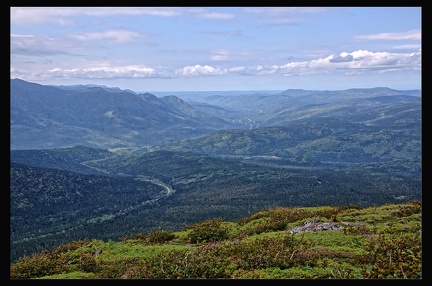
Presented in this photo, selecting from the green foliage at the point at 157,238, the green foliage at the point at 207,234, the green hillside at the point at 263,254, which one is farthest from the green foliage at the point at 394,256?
the green foliage at the point at 157,238

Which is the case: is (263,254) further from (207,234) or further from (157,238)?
(157,238)

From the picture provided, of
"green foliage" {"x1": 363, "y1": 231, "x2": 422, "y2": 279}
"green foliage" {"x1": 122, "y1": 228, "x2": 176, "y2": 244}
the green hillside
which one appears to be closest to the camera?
"green foliage" {"x1": 363, "y1": 231, "x2": 422, "y2": 279}

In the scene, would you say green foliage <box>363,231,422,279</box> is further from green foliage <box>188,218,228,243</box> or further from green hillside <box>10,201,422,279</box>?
green foliage <box>188,218,228,243</box>

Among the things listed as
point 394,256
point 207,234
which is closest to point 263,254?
point 394,256

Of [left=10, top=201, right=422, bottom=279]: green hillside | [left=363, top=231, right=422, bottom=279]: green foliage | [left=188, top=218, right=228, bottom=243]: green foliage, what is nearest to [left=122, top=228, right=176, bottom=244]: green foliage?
[left=10, top=201, right=422, bottom=279]: green hillside

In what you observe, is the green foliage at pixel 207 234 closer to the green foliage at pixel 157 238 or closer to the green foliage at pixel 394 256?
A: the green foliage at pixel 157 238

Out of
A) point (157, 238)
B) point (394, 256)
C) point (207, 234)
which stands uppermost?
point (394, 256)
